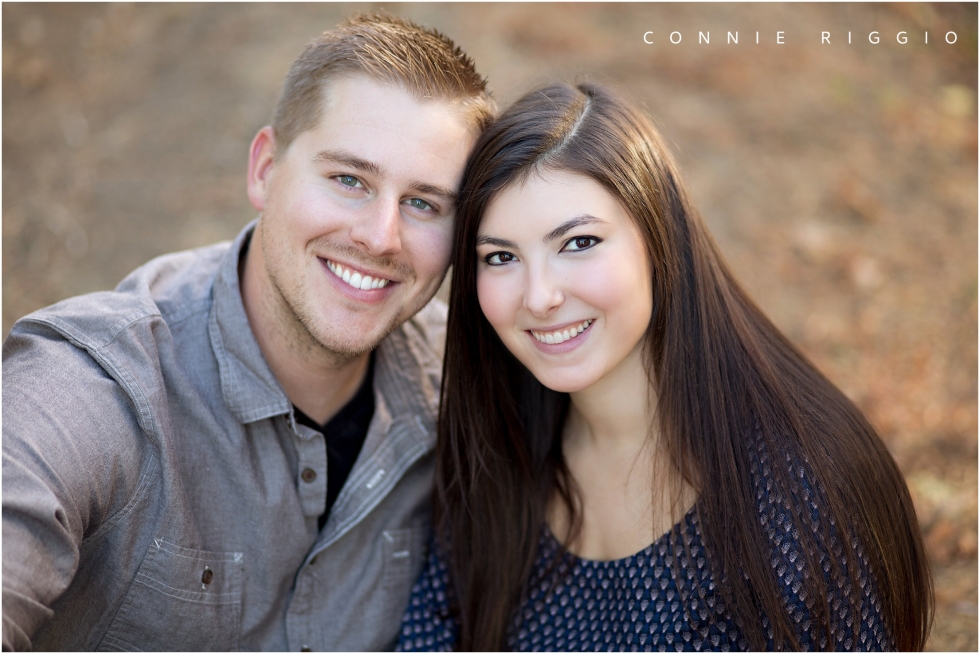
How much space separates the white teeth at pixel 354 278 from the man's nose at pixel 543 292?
54cm

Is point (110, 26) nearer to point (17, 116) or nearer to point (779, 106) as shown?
point (17, 116)

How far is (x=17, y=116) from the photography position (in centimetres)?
595

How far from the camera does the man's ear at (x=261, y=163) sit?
9.45 feet

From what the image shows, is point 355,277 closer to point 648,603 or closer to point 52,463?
point 52,463

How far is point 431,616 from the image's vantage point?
288cm

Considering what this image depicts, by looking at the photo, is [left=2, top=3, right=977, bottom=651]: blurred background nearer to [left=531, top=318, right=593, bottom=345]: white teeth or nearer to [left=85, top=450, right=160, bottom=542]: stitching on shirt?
[left=531, top=318, right=593, bottom=345]: white teeth

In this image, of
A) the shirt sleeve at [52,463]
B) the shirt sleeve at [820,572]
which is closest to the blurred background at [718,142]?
the shirt sleeve at [820,572]

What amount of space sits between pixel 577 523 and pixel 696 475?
0.49 m

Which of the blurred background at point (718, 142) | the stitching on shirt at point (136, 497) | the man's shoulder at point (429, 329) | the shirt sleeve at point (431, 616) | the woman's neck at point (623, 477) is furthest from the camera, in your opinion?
the blurred background at point (718, 142)

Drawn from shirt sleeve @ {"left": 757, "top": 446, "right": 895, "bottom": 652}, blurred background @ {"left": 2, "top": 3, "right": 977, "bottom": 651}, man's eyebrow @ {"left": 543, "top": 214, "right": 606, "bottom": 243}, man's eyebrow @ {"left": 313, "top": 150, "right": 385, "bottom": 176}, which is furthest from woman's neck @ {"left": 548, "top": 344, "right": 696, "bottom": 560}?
blurred background @ {"left": 2, "top": 3, "right": 977, "bottom": 651}

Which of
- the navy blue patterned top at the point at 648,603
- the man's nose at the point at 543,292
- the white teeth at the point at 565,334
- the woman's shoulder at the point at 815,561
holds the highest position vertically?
the man's nose at the point at 543,292

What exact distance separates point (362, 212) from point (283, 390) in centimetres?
64

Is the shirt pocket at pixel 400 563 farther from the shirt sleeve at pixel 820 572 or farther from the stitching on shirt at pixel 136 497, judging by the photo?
the shirt sleeve at pixel 820 572

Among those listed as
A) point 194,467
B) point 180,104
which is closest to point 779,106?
point 180,104
